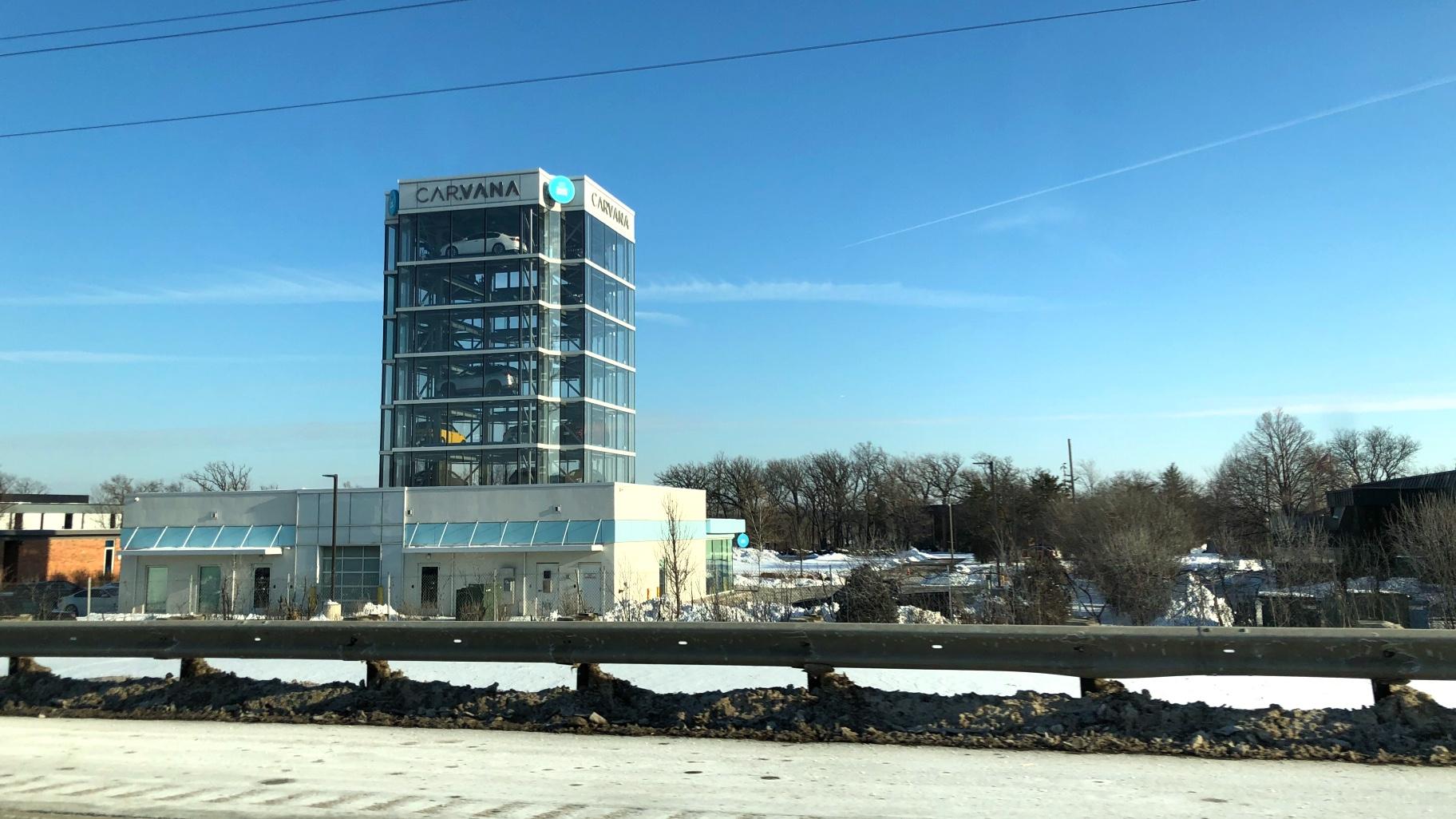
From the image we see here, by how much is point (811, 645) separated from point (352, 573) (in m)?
40.4

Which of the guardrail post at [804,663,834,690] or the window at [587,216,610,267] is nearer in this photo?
the guardrail post at [804,663,834,690]

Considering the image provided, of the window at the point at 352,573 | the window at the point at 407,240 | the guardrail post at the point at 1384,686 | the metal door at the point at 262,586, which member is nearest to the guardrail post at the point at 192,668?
the guardrail post at the point at 1384,686

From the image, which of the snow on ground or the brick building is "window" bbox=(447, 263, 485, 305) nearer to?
the brick building

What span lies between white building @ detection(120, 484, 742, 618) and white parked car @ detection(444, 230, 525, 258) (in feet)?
58.9

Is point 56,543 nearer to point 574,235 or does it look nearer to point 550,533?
point 574,235

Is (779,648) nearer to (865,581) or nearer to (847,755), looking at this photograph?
(847,755)

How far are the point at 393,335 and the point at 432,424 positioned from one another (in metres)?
6.44

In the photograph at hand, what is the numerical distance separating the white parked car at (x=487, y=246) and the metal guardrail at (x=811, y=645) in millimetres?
48415

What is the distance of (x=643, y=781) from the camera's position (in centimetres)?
684

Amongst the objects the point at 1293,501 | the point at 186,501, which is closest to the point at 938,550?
the point at 1293,501

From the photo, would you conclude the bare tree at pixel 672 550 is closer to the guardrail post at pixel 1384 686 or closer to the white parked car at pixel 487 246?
the white parked car at pixel 487 246

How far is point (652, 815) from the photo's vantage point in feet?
19.6

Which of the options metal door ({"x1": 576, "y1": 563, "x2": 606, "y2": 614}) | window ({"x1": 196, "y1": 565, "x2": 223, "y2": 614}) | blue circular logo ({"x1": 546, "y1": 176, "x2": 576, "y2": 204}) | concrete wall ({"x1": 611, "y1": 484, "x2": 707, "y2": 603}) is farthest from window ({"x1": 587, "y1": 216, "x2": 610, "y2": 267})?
window ({"x1": 196, "y1": 565, "x2": 223, "y2": 614})

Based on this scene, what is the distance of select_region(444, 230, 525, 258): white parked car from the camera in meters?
57.3
